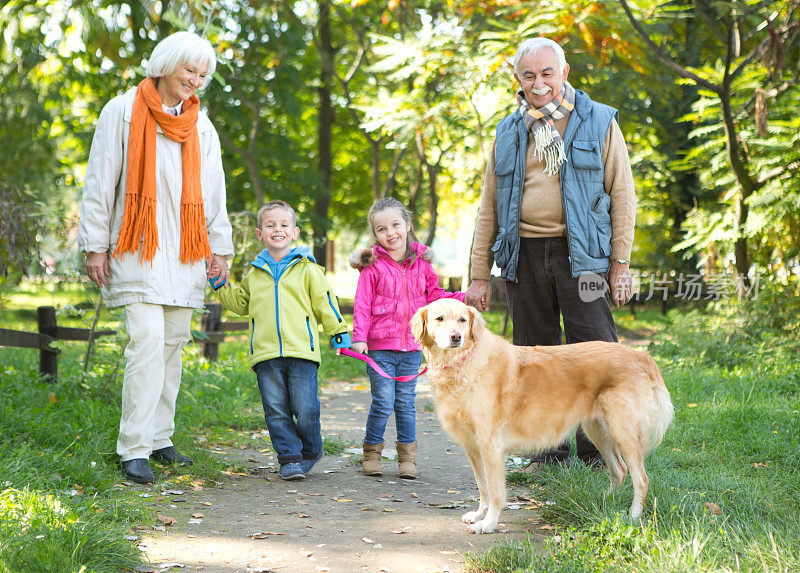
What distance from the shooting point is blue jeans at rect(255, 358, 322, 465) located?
16.5ft

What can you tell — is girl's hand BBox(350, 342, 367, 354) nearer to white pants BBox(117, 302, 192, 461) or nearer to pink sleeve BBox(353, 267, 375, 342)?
pink sleeve BBox(353, 267, 375, 342)

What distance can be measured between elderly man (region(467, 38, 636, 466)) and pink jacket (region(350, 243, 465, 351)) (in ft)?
1.81

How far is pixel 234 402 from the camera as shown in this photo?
705 cm

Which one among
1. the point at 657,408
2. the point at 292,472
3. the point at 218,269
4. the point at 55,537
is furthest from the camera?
the point at 218,269

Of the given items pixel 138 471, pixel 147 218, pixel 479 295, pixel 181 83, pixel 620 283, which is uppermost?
pixel 181 83

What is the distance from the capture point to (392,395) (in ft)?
17.1

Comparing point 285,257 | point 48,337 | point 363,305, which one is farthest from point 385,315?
point 48,337

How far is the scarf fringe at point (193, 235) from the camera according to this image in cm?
484

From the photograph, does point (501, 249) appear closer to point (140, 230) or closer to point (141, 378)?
point (140, 230)

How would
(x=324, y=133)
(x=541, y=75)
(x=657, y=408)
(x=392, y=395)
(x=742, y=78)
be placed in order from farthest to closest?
1. (x=324, y=133)
2. (x=742, y=78)
3. (x=392, y=395)
4. (x=541, y=75)
5. (x=657, y=408)

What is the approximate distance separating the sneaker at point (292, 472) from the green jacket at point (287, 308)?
73 cm

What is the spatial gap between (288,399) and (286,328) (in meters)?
0.53

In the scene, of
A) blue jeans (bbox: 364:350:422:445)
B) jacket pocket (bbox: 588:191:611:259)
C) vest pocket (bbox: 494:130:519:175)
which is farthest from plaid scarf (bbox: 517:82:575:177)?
blue jeans (bbox: 364:350:422:445)

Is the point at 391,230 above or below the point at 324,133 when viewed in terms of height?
below
